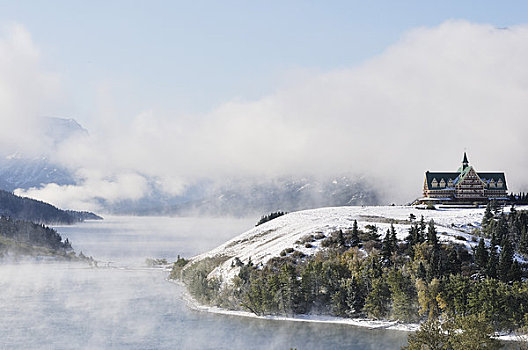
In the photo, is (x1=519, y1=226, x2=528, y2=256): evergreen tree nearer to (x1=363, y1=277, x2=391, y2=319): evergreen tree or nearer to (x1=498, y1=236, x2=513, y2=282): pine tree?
(x1=498, y1=236, x2=513, y2=282): pine tree

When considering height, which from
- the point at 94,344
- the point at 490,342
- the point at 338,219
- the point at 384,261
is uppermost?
the point at 338,219

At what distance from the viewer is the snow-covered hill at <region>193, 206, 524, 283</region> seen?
144250mm

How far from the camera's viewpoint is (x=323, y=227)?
158 meters

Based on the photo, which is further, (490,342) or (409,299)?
(409,299)

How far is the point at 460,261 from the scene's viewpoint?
406 feet

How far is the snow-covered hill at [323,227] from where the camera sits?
14425cm

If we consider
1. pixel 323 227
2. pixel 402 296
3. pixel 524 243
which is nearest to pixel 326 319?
pixel 402 296

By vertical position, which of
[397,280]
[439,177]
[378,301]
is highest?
[439,177]

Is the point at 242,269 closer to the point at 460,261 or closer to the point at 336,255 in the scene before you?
the point at 336,255

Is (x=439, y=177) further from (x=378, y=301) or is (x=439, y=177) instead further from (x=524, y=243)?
(x=378, y=301)

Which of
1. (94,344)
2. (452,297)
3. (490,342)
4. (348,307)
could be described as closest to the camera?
(490,342)

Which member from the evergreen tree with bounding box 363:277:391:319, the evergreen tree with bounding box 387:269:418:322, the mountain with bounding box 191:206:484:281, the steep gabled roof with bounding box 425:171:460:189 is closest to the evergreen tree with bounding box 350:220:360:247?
the mountain with bounding box 191:206:484:281

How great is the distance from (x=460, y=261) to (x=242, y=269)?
165 ft

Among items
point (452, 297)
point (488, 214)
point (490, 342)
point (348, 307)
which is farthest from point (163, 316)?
point (488, 214)
